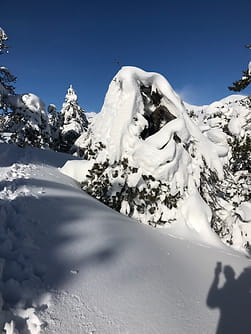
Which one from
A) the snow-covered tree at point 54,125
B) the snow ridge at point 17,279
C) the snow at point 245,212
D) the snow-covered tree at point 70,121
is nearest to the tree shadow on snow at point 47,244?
the snow ridge at point 17,279

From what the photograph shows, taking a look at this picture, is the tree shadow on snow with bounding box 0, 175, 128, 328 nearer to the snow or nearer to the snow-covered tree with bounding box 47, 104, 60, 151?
the snow

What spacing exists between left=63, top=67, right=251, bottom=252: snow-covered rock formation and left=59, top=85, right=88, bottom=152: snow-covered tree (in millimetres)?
18225

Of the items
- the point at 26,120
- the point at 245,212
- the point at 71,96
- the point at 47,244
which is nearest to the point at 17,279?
the point at 47,244

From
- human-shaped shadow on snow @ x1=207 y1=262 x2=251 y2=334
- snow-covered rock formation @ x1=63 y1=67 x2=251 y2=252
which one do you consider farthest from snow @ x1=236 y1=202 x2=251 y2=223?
human-shaped shadow on snow @ x1=207 y1=262 x2=251 y2=334

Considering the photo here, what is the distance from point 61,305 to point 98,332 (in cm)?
43

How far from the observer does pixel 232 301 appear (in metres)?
2.83

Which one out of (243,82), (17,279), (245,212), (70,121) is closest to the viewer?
(17,279)

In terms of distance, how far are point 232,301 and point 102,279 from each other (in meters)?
1.78

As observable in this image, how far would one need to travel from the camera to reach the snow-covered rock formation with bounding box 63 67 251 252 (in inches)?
256

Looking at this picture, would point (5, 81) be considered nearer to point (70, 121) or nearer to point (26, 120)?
point (26, 120)

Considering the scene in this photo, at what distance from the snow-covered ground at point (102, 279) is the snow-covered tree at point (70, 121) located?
22.1m

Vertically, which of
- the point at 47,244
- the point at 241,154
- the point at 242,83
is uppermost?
the point at 242,83

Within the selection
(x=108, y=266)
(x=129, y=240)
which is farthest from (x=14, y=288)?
(x=129, y=240)

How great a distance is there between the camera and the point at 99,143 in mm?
7684
